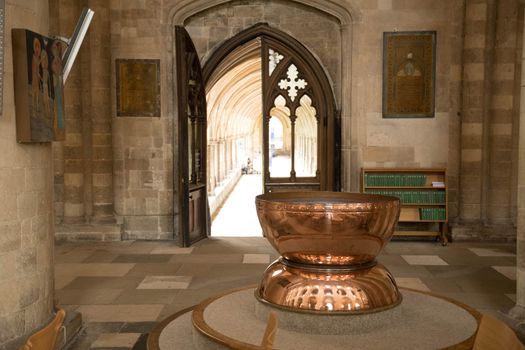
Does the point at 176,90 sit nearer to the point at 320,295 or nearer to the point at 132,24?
the point at 132,24

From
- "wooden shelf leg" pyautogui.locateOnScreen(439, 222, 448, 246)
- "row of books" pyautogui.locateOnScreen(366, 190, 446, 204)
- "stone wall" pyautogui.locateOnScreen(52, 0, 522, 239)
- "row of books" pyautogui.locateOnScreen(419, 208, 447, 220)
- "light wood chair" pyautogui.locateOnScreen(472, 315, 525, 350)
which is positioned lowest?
"wooden shelf leg" pyautogui.locateOnScreen(439, 222, 448, 246)

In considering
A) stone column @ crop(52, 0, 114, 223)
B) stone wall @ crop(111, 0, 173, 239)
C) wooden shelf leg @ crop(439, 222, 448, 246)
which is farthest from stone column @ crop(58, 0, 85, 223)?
wooden shelf leg @ crop(439, 222, 448, 246)

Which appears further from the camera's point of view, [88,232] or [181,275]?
[88,232]

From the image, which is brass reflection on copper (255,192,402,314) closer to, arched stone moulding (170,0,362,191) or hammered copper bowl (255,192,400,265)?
hammered copper bowl (255,192,400,265)

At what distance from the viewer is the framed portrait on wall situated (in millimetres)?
8633

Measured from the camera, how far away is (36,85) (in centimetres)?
404

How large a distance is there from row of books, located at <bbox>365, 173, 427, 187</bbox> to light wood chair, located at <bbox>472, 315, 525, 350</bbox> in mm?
6234

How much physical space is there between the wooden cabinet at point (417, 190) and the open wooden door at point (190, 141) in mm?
2440

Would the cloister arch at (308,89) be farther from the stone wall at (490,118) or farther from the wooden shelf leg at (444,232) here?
the stone wall at (490,118)

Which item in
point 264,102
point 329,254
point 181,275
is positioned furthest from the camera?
point 264,102

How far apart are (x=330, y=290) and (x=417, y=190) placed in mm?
5717

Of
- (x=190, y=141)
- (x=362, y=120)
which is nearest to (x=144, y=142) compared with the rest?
(x=190, y=141)

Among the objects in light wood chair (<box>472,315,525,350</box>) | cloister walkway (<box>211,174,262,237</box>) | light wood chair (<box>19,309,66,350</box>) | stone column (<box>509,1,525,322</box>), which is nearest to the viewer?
light wood chair (<box>19,309,66,350</box>)

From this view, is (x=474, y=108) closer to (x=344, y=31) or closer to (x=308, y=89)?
(x=344, y=31)
